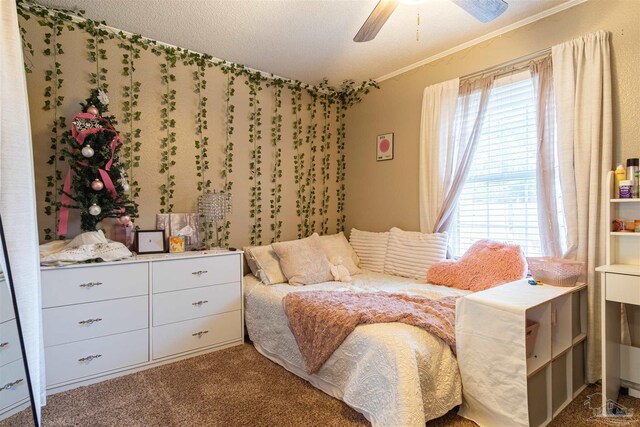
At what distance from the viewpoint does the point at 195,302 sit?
104 inches

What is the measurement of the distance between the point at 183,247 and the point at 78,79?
1.46 m

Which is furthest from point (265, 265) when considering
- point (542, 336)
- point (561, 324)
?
point (561, 324)

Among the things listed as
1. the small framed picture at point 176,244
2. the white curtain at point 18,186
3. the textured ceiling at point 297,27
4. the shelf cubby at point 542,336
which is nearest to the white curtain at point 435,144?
the textured ceiling at point 297,27

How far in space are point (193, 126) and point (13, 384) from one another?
2.18m

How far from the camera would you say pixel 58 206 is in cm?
243

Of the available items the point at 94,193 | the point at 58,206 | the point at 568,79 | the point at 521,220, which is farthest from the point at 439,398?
the point at 58,206

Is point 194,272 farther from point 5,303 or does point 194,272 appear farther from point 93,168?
point 5,303

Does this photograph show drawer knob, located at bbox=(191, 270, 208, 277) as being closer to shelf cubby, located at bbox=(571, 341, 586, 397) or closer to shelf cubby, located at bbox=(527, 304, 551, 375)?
shelf cubby, located at bbox=(527, 304, 551, 375)

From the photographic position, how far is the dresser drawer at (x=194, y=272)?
248 cm

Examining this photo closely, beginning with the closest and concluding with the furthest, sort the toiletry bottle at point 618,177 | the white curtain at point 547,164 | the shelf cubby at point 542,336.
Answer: the shelf cubby at point 542,336, the toiletry bottle at point 618,177, the white curtain at point 547,164

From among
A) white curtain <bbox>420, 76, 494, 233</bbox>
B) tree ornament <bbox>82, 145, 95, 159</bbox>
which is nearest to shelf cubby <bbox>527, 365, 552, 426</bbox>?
white curtain <bbox>420, 76, 494, 233</bbox>

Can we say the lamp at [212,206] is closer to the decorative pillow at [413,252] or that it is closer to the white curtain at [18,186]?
the white curtain at [18,186]

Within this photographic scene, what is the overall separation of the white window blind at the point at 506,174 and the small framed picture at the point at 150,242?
8.42 feet

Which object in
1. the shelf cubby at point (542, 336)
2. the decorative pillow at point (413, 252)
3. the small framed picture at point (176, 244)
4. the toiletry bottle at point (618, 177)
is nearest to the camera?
the shelf cubby at point (542, 336)
